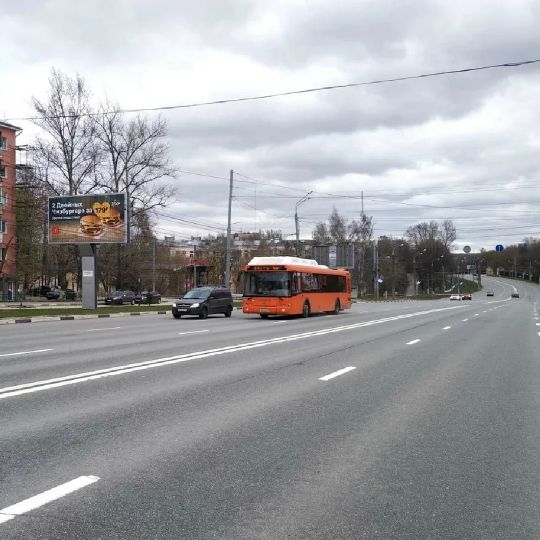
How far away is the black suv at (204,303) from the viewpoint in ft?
97.2

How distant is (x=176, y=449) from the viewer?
17.2 feet

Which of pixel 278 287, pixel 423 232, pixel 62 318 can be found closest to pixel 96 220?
pixel 62 318

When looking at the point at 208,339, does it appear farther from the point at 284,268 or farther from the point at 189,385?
the point at 284,268

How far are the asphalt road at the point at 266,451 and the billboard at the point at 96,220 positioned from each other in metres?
27.1

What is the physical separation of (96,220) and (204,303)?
465 inches

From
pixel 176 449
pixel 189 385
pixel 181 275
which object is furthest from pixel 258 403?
pixel 181 275

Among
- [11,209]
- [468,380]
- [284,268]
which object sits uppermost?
[11,209]

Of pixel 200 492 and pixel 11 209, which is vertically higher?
pixel 11 209

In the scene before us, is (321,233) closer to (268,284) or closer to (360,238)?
(360,238)

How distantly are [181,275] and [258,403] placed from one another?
9148 cm

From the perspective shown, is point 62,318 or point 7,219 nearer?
point 62,318

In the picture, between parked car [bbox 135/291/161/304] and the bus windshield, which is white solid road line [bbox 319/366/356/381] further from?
parked car [bbox 135/291/161/304]

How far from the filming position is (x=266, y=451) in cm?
528

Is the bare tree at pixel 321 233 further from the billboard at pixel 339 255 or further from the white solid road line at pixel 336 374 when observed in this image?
the white solid road line at pixel 336 374
